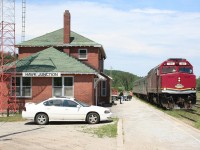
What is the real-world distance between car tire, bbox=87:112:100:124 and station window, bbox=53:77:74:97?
10.6 m

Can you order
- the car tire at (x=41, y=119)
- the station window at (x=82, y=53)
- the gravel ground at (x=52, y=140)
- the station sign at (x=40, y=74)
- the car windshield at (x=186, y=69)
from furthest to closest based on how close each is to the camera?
the station window at (x=82, y=53) < the car windshield at (x=186, y=69) < the station sign at (x=40, y=74) < the car tire at (x=41, y=119) < the gravel ground at (x=52, y=140)

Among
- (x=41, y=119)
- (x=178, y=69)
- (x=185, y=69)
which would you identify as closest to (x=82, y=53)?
(x=178, y=69)

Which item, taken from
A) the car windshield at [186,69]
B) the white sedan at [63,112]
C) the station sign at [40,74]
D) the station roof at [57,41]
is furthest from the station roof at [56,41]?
the white sedan at [63,112]

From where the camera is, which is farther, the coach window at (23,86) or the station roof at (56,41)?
the station roof at (56,41)

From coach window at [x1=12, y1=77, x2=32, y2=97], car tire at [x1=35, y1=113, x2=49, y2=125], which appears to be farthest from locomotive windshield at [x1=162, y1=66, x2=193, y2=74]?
car tire at [x1=35, y1=113, x2=49, y2=125]

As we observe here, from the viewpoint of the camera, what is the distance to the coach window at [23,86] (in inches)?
1208

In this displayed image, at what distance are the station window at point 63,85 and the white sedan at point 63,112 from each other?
33.3 feet

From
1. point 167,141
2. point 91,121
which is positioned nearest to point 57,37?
point 91,121

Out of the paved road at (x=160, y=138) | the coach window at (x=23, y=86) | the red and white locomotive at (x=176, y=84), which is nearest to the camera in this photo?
the paved road at (x=160, y=138)

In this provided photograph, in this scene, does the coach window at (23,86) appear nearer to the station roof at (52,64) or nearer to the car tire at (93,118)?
the station roof at (52,64)

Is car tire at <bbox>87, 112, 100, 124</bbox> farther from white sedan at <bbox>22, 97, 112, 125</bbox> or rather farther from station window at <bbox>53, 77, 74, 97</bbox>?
station window at <bbox>53, 77, 74, 97</bbox>

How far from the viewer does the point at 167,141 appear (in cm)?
1368

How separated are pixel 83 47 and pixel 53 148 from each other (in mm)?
26530

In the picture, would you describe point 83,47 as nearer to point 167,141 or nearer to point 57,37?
point 57,37
